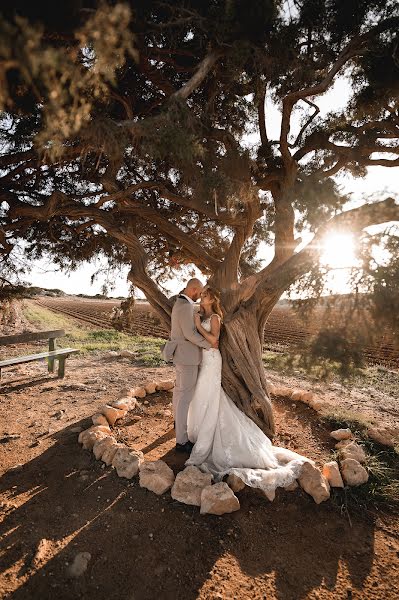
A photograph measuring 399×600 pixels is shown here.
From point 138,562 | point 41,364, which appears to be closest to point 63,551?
point 138,562

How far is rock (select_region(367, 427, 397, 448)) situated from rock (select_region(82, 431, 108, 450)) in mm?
3560

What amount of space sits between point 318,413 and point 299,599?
3270 millimetres

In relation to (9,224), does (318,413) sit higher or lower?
lower

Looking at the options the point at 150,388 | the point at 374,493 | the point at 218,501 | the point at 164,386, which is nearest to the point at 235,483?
the point at 218,501

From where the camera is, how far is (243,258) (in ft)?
22.0

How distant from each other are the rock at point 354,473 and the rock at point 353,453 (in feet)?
0.71

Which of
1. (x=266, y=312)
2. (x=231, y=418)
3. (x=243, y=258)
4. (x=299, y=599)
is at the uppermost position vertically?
(x=243, y=258)

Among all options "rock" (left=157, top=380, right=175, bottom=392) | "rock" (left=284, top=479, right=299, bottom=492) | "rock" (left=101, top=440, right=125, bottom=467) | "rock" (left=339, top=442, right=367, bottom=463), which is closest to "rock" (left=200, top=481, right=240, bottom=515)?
"rock" (left=284, top=479, right=299, bottom=492)

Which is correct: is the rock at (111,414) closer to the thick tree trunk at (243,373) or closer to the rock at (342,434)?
the thick tree trunk at (243,373)

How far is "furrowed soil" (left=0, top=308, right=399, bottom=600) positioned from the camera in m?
2.09

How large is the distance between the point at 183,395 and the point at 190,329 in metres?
0.83

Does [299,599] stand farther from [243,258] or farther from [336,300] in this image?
[243,258]

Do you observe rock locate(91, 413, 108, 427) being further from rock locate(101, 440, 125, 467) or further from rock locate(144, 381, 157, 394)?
rock locate(144, 381, 157, 394)

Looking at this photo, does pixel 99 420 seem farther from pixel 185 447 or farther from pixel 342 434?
pixel 342 434
